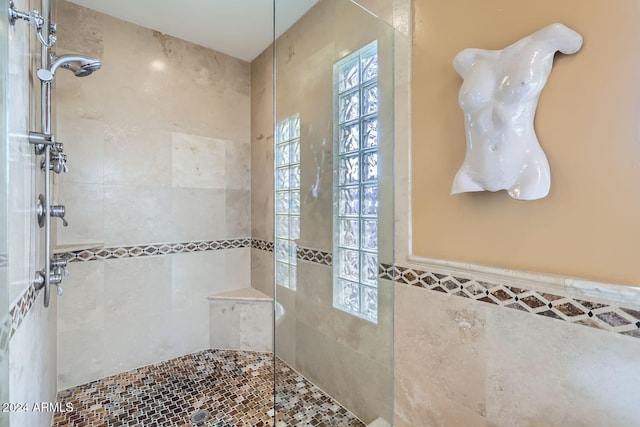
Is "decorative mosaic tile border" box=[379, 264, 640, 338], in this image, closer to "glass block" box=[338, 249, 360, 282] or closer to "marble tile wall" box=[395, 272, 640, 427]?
"marble tile wall" box=[395, 272, 640, 427]

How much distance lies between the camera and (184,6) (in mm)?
1925

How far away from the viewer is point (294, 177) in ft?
5.10

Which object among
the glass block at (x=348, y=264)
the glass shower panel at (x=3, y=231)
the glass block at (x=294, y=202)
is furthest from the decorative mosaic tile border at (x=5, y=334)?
the glass block at (x=348, y=264)

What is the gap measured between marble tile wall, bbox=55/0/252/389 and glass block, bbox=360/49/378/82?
1.58 metres

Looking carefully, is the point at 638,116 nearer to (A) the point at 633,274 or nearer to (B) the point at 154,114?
(A) the point at 633,274

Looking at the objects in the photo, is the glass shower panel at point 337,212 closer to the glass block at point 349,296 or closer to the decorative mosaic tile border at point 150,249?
the glass block at point 349,296

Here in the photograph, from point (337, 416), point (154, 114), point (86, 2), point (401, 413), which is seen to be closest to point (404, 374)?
point (401, 413)

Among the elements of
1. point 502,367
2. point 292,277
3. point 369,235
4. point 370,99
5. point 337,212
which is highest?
point 370,99

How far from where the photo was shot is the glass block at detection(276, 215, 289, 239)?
157cm

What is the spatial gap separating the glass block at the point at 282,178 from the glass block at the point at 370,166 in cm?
44

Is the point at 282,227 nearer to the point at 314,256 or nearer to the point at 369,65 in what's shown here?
the point at 314,256

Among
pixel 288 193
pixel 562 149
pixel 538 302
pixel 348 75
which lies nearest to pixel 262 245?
pixel 288 193

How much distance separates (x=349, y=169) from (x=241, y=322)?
1719 mm

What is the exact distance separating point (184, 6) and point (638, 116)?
2.46m
